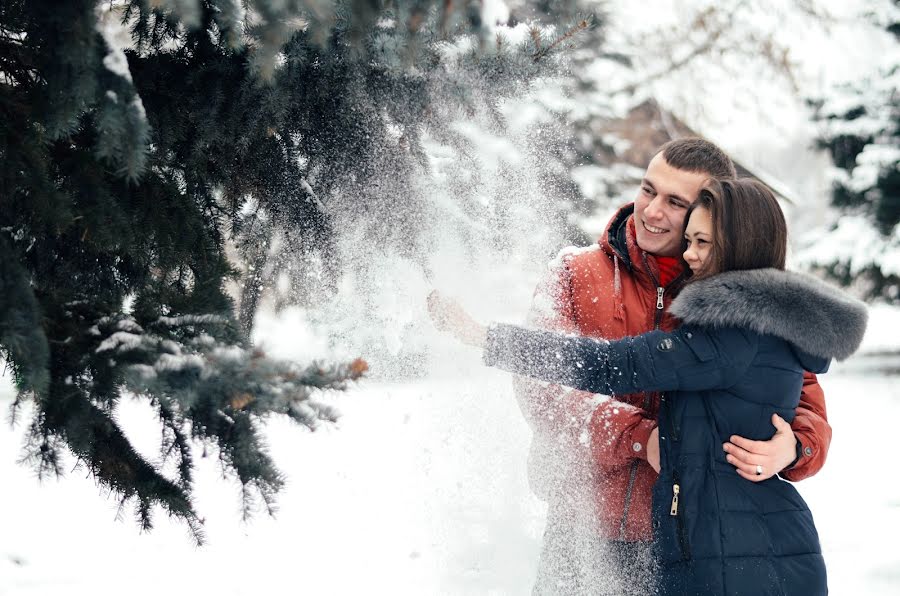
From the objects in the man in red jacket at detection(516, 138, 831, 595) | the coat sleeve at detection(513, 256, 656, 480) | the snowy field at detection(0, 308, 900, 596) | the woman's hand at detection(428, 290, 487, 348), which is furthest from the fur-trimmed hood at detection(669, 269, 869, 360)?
the snowy field at detection(0, 308, 900, 596)

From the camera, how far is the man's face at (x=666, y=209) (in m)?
2.48

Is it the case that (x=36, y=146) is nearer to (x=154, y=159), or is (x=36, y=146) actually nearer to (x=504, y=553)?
(x=154, y=159)

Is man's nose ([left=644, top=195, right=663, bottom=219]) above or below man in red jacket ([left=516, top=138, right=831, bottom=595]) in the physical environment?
above

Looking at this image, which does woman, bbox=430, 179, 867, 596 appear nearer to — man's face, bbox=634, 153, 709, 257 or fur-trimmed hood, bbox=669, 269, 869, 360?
fur-trimmed hood, bbox=669, 269, 869, 360

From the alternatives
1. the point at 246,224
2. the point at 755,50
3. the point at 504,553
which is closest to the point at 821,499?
the point at 504,553

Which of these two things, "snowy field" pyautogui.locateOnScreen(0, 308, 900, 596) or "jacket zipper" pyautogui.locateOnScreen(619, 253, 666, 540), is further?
"snowy field" pyautogui.locateOnScreen(0, 308, 900, 596)

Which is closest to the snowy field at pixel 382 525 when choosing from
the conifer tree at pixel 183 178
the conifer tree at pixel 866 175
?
the conifer tree at pixel 183 178

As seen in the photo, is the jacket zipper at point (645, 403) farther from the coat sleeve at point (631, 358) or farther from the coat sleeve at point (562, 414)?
the coat sleeve at point (631, 358)

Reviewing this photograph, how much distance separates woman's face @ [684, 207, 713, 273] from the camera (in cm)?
232

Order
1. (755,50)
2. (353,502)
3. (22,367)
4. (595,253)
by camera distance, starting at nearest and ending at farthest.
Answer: (22,367), (595,253), (353,502), (755,50)

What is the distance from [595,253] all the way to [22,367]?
5.33ft

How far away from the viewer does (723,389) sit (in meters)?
2.23

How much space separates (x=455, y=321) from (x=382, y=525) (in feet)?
9.42

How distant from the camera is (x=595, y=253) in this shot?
258 cm
